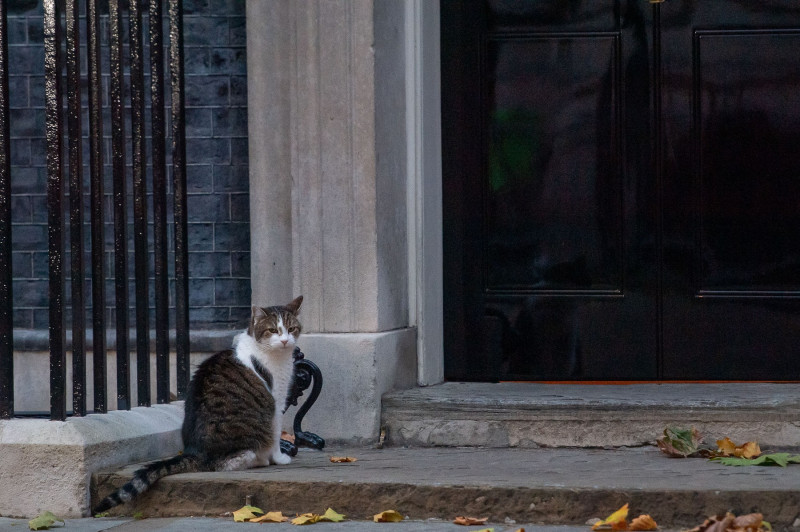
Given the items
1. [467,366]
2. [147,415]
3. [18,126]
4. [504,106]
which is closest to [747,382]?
[467,366]

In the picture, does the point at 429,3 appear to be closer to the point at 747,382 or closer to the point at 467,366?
the point at 467,366

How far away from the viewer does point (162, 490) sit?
415 cm

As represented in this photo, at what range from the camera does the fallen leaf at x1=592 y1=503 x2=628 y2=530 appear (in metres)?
3.59

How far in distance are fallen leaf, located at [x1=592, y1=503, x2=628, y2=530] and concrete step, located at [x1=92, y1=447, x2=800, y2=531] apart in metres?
0.10

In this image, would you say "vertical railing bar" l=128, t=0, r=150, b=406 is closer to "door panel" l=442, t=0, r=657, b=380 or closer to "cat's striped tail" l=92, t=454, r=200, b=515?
"cat's striped tail" l=92, t=454, r=200, b=515

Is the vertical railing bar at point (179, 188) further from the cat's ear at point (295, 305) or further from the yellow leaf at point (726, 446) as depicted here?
the yellow leaf at point (726, 446)

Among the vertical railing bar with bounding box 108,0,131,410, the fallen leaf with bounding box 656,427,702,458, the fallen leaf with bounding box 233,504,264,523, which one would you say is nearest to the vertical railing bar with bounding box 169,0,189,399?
the vertical railing bar with bounding box 108,0,131,410

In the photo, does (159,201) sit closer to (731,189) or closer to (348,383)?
(348,383)

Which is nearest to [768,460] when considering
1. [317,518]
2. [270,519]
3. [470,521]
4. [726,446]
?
[726,446]

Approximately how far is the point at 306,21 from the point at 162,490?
2.22m

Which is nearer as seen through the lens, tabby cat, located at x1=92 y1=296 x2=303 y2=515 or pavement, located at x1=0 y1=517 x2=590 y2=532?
pavement, located at x1=0 y1=517 x2=590 y2=532

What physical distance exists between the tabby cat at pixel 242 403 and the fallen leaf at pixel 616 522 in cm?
143

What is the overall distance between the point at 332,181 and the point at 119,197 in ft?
3.23

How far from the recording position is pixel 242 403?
14.3 feet
